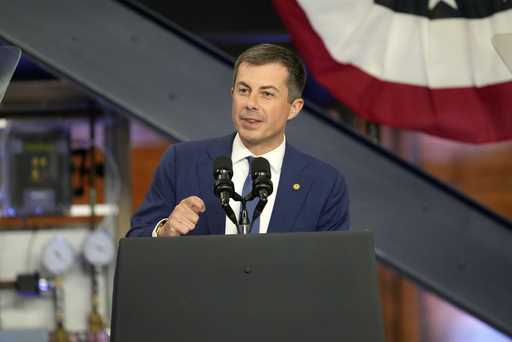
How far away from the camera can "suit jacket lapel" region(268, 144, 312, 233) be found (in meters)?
2.30

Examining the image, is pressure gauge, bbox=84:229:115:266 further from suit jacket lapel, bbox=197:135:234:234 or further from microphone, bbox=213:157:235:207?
microphone, bbox=213:157:235:207

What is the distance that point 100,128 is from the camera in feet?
19.2

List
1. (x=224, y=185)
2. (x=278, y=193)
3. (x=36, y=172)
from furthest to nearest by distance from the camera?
(x=36, y=172)
(x=278, y=193)
(x=224, y=185)

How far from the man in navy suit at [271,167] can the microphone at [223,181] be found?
36 centimetres

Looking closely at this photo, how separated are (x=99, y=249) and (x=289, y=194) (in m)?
3.21

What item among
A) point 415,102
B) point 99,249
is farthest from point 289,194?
point 99,249

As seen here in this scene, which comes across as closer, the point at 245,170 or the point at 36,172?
the point at 245,170

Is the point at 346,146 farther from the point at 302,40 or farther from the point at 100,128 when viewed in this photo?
the point at 100,128

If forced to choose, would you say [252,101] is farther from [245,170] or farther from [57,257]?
[57,257]

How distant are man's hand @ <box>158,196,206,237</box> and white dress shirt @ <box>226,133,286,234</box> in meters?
0.34

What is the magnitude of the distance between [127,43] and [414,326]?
3001 millimetres

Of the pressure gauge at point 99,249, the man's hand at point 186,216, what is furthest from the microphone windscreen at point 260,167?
the pressure gauge at point 99,249

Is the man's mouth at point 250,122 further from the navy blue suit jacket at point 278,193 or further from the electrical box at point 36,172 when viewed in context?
the electrical box at point 36,172

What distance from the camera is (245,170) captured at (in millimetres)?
2355
